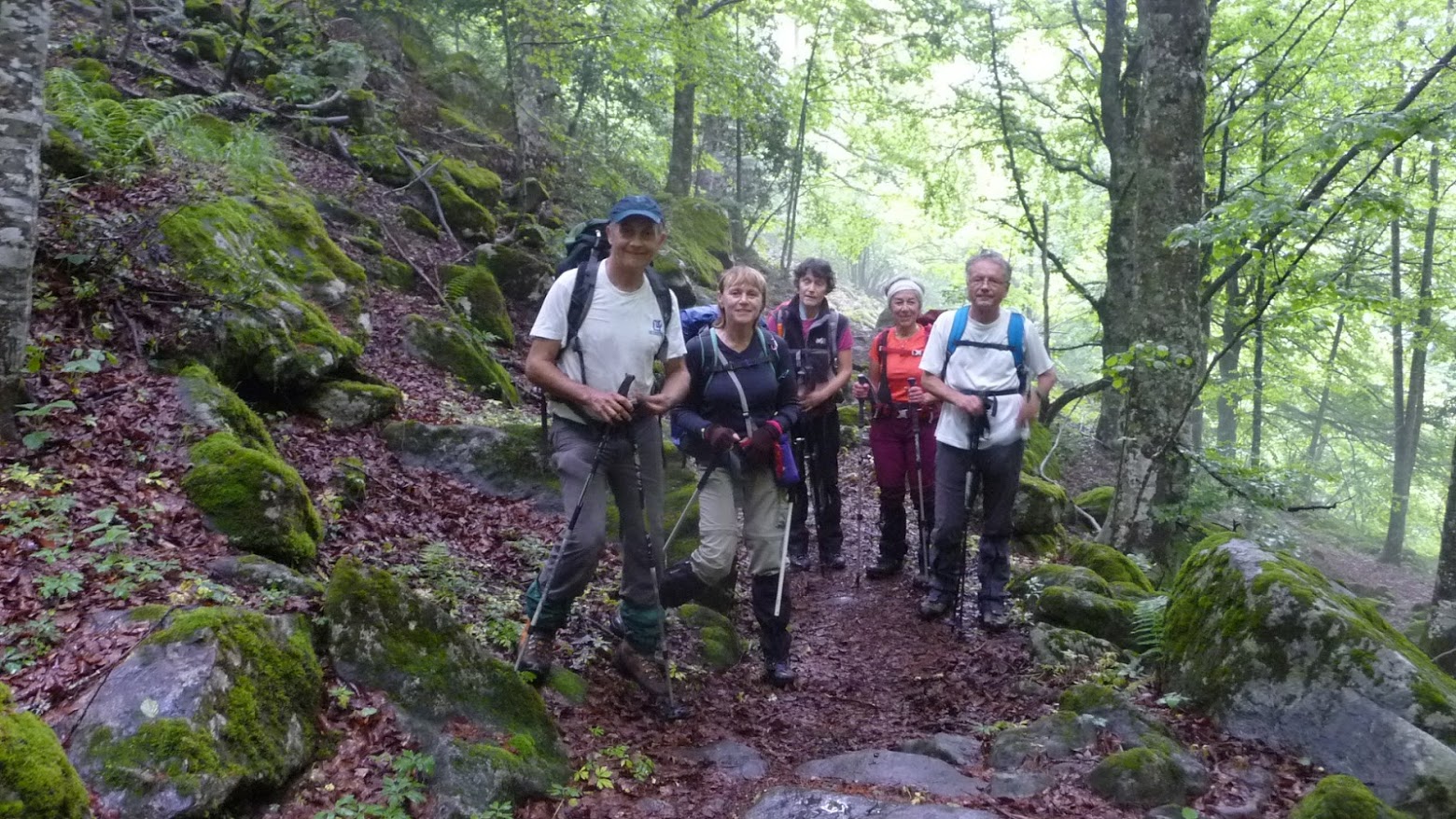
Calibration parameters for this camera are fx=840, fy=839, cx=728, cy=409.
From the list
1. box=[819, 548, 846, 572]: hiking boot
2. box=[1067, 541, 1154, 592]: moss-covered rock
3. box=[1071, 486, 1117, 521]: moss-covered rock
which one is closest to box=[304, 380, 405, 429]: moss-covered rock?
box=[819, 548, 846, 572]: hiking boot

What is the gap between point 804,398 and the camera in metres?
6.85

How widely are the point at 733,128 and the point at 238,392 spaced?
63.6 feet

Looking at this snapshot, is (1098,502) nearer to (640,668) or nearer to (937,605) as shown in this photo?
(937,605)

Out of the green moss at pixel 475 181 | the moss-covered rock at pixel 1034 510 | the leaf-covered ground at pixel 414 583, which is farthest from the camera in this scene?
the green moss at pixel 475 181

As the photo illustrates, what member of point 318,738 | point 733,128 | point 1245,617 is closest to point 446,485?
point 318,738

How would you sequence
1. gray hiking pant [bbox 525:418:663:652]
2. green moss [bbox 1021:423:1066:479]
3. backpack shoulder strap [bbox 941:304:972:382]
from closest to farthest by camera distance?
gray hiking pant [bbox 525:418:663:652] → backpack shoulder strap [bbox 941:304:972:382] → green moss [bbox 1021:423:1066:479]

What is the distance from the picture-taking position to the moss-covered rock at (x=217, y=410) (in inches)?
213

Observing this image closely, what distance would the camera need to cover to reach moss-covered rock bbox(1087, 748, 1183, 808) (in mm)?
3541

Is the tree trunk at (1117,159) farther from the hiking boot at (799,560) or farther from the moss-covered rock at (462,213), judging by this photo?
the moss-covered rock at (462,213)

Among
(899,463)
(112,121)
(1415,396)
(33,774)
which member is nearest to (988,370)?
(899,463)

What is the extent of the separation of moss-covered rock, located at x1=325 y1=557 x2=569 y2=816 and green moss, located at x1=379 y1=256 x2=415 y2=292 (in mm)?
7518

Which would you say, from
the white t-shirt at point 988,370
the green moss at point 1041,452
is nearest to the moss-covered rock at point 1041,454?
the green moss at point 1041,452

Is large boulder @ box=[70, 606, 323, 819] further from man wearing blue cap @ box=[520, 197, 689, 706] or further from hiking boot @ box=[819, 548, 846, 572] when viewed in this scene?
hiking boot @ box=[819, 548, 846, 572]

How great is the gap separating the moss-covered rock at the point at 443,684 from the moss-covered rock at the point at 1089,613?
366 centimetres
